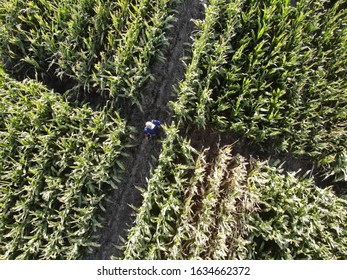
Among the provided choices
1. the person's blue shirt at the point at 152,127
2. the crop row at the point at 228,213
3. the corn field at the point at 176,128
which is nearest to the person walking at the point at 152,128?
the person's blue shirt at the point at 152,127

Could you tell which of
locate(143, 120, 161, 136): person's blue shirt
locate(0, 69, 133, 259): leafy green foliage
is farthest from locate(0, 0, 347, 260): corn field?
locate(143, 120, 161, 136): person's blue shirt

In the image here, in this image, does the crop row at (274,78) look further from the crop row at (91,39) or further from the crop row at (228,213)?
the crop row at (91,39)

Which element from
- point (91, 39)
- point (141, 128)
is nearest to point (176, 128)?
point (141, 128)

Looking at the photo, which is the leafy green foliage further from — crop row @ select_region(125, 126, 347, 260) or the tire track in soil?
crop row @ select_region(125, 126, 347, 260)

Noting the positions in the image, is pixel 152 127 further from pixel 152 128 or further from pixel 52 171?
pixel 52 171

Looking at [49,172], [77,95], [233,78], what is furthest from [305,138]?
[49,172]
